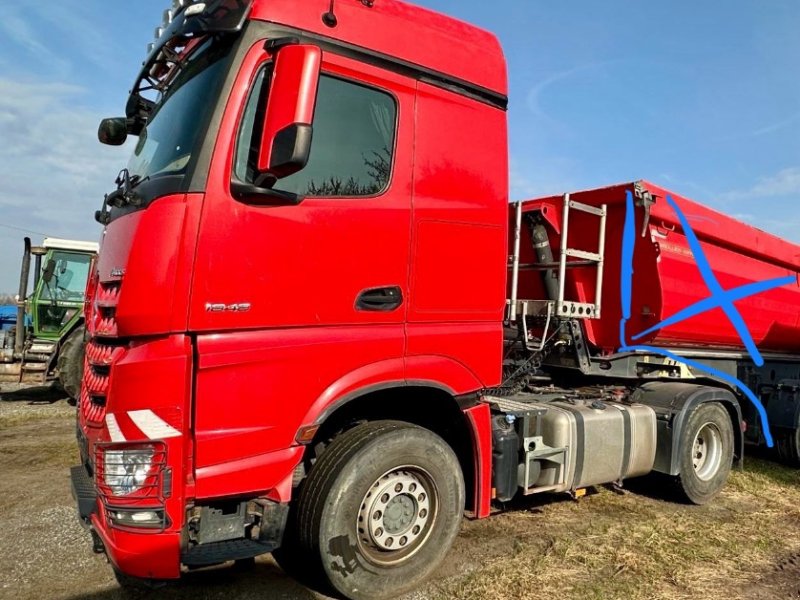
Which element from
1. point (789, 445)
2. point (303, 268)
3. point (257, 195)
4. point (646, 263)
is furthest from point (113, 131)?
point (789, 445)

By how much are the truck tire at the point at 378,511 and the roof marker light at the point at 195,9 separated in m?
2.37

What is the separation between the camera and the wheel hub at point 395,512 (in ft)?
10.4

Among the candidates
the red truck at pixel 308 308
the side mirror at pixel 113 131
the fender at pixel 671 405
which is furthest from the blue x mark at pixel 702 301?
the side mirror at pixel 113 131

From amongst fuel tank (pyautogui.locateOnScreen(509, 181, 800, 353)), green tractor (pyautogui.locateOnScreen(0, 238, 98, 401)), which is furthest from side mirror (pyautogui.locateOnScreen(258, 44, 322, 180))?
green tractor (pyautogui.locateOnScreen(0, 238, 98, 401))

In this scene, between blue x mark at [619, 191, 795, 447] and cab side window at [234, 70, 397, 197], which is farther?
blue x mark at [619, 191, 795, 447]

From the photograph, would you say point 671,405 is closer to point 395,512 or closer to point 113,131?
point 395,512

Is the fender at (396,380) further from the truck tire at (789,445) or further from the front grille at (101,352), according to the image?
the truck tire at (789,445)

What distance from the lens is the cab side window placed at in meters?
2.84

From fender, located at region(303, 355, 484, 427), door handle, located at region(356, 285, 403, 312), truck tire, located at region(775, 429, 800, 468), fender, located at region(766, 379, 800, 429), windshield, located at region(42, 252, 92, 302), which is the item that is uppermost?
windshield, located at region(42, 252, 92, 302)

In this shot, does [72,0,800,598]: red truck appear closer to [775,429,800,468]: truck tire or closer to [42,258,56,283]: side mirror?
[775,429,800,468]: truck tire

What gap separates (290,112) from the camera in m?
2.58

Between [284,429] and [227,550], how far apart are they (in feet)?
1.96

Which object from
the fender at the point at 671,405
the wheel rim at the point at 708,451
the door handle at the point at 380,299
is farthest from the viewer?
the wheel rim at the point at 708,451

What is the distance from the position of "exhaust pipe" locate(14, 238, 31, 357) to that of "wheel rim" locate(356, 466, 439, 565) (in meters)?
10.6
